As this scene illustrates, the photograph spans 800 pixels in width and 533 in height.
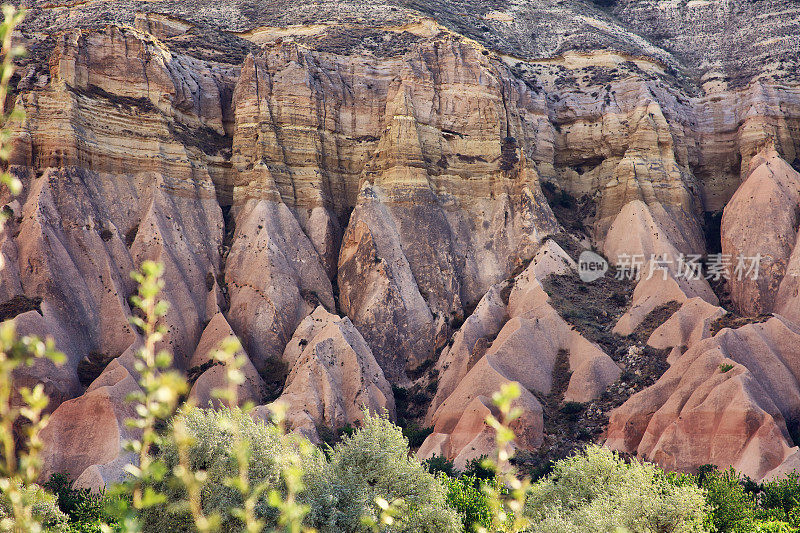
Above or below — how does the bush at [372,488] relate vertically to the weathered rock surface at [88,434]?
above

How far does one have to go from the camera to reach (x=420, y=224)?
61469 millimetres

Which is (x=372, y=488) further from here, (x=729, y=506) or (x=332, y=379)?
(x=332, y=379)

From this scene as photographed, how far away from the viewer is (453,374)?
5203 cm

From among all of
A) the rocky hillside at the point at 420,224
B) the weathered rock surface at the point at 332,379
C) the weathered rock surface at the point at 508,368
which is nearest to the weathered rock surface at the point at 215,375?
the rocky hillside at the point at 420,224

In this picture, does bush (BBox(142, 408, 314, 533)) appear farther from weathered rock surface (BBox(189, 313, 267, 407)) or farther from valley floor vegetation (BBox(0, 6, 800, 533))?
weathered rock surface (BBox(189, 313, 267, 407))

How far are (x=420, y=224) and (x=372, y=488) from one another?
3470 cm

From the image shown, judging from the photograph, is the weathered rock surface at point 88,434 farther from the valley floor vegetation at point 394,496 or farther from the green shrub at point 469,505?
the green shrub at point 469,505

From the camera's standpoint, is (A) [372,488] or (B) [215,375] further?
(B) [215,375]

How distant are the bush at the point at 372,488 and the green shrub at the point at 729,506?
1032 cm

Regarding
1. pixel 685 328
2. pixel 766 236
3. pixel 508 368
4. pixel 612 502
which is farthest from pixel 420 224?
pixel 612 502

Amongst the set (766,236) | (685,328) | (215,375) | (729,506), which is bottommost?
(215,375)

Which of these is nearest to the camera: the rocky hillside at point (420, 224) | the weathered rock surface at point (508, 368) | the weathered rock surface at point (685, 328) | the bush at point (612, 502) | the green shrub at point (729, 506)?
the bush at point (612, 502)

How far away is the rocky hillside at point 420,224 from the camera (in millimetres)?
46094

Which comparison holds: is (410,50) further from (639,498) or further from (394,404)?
(639,498)
